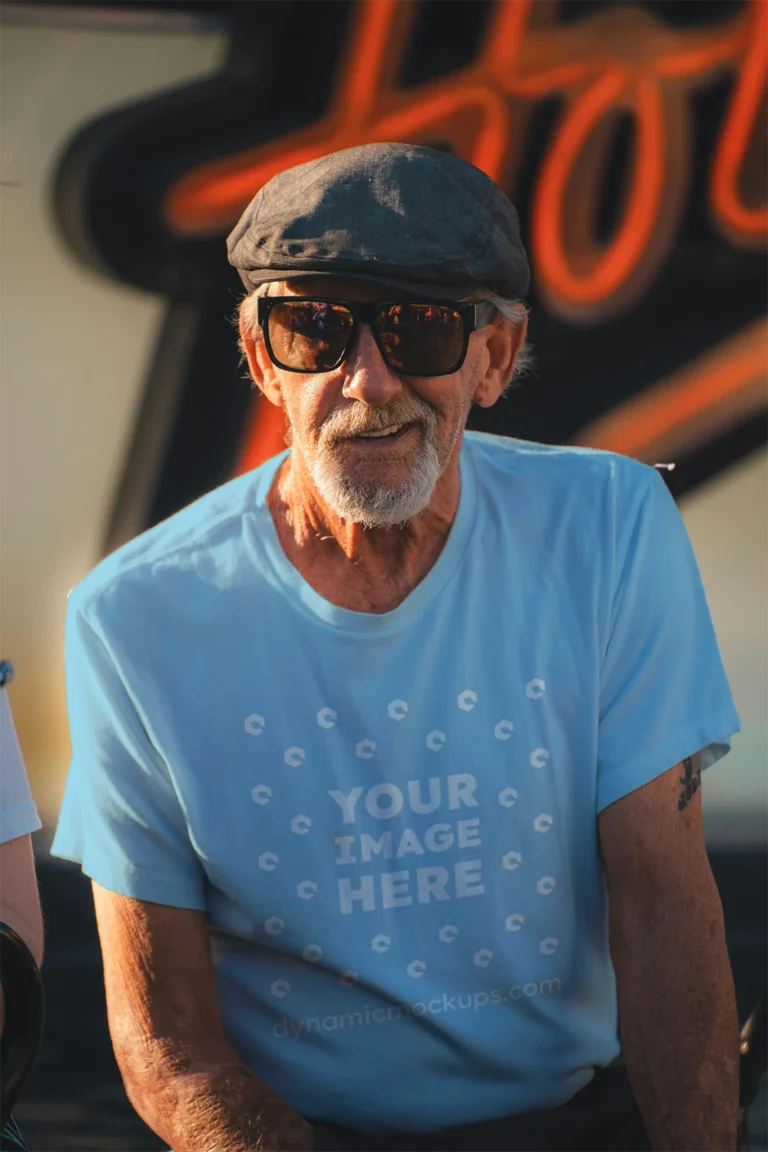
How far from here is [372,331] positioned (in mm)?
1694

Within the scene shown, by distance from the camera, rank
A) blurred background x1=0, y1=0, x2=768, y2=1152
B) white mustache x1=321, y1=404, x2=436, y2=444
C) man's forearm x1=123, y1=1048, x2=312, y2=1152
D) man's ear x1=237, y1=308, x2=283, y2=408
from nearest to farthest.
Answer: man's forearm x1=123, y1=1048, x2=312, y2=1152 < white mustache x1=321, y1=404, x2=436, y2=444 < man's ear x1=237, y1=308, x2=283, y2=408 < blurred background x1=0, y1=0, x2=768, y2=1152

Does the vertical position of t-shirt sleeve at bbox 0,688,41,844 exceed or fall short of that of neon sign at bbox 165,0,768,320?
it falls short

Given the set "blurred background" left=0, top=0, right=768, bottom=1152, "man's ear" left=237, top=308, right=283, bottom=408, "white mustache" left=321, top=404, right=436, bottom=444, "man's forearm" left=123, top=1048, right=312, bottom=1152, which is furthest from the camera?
"blurred background" left=0, top=0, right=768, bottom=1152

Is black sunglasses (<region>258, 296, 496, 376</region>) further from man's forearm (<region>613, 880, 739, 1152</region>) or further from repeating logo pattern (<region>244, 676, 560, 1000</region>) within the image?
man's forearm (<region>613, 880, 739, 1152</region>)

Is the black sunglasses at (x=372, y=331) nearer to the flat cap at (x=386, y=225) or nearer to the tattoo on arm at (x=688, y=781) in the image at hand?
the flat cap at (x=386, y=225)

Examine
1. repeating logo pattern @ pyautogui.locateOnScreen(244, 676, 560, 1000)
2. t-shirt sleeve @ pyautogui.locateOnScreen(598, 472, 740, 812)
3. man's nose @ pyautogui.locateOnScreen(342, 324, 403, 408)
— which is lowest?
Answer: repeating logo pattern @ pyautogui.locateOnScreen(244, 676, 560, 1000)

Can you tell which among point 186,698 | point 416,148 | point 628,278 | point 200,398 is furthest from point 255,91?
point 186,698

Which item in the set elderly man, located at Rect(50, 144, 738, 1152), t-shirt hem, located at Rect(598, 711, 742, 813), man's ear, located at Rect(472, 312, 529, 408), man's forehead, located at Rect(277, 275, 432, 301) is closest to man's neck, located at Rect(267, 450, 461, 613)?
elderly man, located at Rect(50, 144, 738, 1152)

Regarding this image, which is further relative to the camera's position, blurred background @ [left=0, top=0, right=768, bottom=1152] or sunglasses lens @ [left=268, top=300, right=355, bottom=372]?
blurred background @ [left=0, top=0, right=768, bottom=1152]

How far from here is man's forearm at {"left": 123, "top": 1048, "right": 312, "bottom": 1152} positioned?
162 centimetres

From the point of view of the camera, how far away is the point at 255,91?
299cm

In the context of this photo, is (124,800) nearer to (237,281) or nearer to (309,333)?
(309,333)

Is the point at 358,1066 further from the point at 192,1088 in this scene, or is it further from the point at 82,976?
the point at 82,976

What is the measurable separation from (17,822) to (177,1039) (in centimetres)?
33
